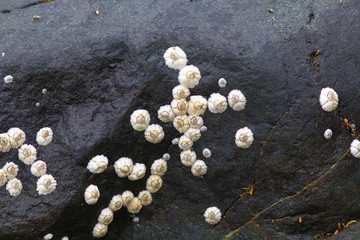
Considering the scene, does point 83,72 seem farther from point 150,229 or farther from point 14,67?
point 150,229

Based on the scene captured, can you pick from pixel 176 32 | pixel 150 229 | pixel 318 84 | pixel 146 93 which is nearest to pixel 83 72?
pixel 146 93

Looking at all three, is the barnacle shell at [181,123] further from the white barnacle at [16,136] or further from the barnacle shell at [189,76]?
the white barnacle at [16,136]

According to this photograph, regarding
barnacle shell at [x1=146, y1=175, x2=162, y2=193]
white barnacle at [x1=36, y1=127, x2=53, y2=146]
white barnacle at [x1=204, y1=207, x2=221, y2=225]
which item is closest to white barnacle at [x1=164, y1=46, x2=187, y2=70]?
barnacle shell at [x1=146, y1=175, x2=162, y2=193]

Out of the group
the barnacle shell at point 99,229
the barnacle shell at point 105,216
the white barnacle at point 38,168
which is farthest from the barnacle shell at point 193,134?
the white barnacle at point 38,168

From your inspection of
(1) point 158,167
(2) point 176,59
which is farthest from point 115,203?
→ (2) point 176,59

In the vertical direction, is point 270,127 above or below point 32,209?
above

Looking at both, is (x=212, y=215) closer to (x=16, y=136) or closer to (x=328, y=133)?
(x=328, y=133)
